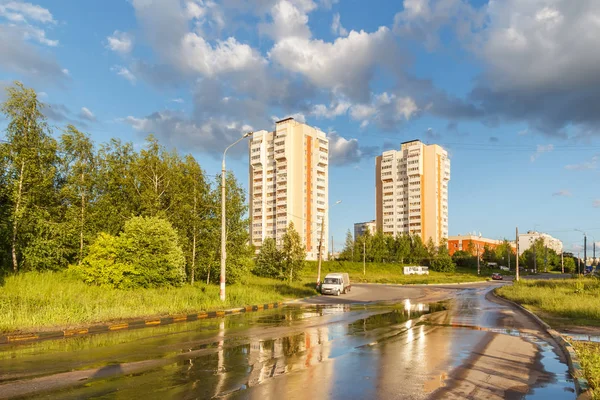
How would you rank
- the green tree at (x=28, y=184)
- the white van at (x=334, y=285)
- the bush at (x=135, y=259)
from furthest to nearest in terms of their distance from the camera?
the white van at (x=334, y=285), the green tree at (x=28, y=184), the bush at (x=135, y=259)

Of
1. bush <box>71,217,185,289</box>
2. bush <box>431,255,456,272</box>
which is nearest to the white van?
bush <box>71,217,185,289</box>

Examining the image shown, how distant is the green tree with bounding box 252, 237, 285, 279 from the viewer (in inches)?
2087

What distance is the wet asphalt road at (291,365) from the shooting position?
292 inches

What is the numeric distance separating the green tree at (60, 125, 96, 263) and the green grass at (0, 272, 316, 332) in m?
5.58

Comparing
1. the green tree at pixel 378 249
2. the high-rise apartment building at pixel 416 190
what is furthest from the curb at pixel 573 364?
the high-rise apartment building at pixel 416 190

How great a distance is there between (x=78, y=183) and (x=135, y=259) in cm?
1405

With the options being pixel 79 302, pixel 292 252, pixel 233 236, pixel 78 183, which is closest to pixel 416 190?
pixel 292 252

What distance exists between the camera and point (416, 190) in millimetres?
129625

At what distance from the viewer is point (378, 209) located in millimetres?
142625

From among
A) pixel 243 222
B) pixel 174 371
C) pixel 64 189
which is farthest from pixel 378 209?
pixel 174 371

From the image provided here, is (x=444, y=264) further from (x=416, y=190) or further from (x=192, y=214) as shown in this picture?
(x=192, y=214)

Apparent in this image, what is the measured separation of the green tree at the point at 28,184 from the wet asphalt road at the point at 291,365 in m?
20.5

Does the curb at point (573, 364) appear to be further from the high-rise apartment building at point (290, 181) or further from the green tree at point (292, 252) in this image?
the high-rise apartment building at point (290, 181)

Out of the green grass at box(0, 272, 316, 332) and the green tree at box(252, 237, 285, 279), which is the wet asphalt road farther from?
the green tree at box(252, 237, 285, 279)
